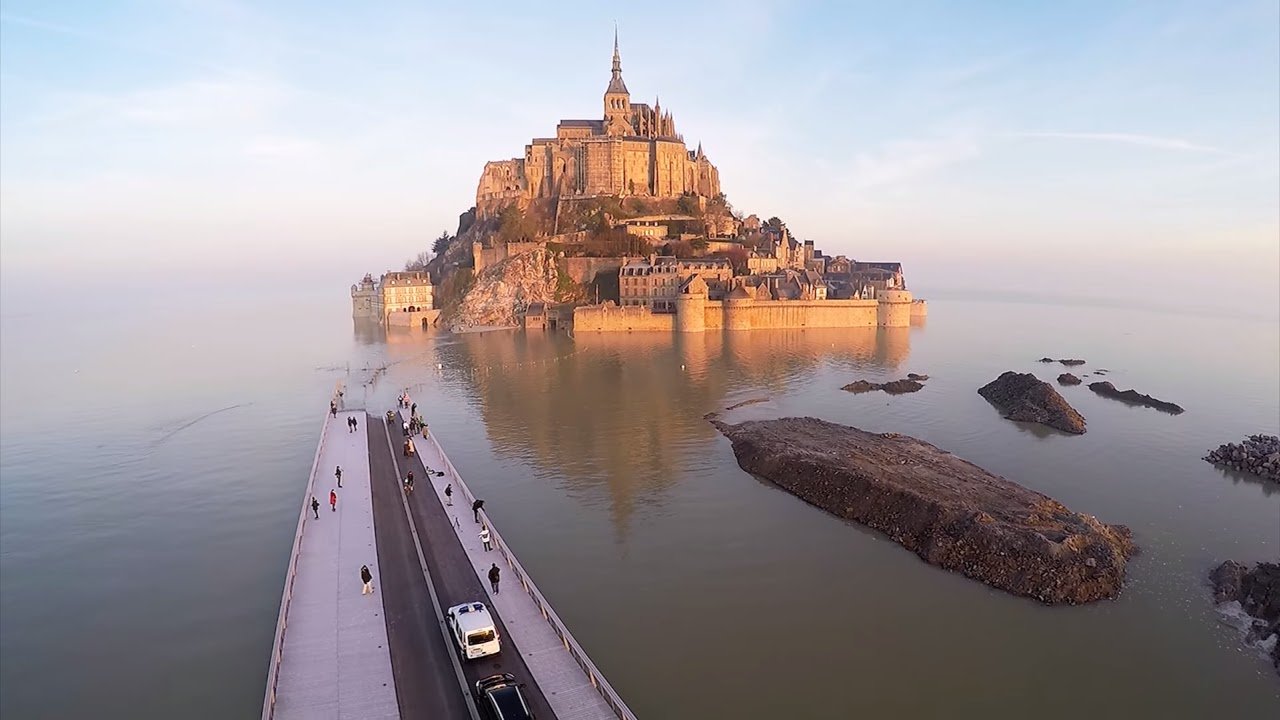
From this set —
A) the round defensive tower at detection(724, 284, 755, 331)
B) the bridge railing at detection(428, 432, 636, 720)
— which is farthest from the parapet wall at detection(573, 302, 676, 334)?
the bridge railing at detection(428, 432, 636, 720)

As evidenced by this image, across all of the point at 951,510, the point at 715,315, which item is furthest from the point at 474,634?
the point at 715,315

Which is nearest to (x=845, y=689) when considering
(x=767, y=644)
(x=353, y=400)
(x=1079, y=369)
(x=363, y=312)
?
(x=767, y=644)

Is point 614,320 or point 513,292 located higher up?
point 513,292

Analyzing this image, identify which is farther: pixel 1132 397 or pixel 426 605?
pixel 1132 397

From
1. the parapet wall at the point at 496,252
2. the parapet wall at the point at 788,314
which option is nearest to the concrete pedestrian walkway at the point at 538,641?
the parapet wall at the point at 788,314

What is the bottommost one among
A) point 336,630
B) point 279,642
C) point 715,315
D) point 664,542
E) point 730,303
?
point 664,542

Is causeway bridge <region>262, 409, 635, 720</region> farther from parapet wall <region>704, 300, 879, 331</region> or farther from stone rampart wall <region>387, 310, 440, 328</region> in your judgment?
stone rampart wall <region>387, 310, 440, 328</region>

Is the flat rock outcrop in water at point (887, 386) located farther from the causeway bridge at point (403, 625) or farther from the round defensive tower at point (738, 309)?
the causeway bridge at point (403, 625)

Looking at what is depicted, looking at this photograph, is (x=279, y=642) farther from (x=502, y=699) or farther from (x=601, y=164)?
(x=601, y=164)
